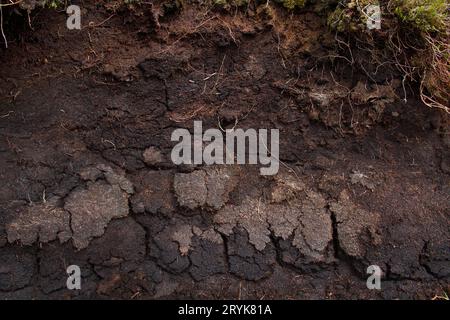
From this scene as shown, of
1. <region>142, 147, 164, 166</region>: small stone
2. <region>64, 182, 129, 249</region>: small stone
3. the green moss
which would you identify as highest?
the green moss

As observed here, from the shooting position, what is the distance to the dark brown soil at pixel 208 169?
268 cm

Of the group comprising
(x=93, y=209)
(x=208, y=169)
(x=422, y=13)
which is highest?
(x=422, y=13)

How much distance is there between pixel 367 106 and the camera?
9.75 feet

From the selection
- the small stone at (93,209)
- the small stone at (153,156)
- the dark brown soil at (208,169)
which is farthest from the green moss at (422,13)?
the small stone at (93,209)

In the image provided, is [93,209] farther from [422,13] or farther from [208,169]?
[422,13]

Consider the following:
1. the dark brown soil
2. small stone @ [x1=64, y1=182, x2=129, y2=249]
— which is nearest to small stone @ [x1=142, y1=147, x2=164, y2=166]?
the dark brown soil

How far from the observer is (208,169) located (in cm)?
286

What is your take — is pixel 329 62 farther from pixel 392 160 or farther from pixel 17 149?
pixel 17 149

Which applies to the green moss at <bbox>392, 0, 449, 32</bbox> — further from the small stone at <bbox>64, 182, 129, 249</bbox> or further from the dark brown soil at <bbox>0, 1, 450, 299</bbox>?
the small stone at <bbox>64, 182, 129, 249</bbox>

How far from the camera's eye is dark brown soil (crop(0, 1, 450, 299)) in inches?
105

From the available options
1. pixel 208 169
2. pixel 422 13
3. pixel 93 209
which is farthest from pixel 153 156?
pixel 422 13

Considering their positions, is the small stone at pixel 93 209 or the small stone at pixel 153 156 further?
the small stone at pixel 153 156

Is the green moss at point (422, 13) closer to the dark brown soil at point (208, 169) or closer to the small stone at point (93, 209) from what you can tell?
the dark brown soil at point (208, 169)

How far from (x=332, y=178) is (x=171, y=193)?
89cm
